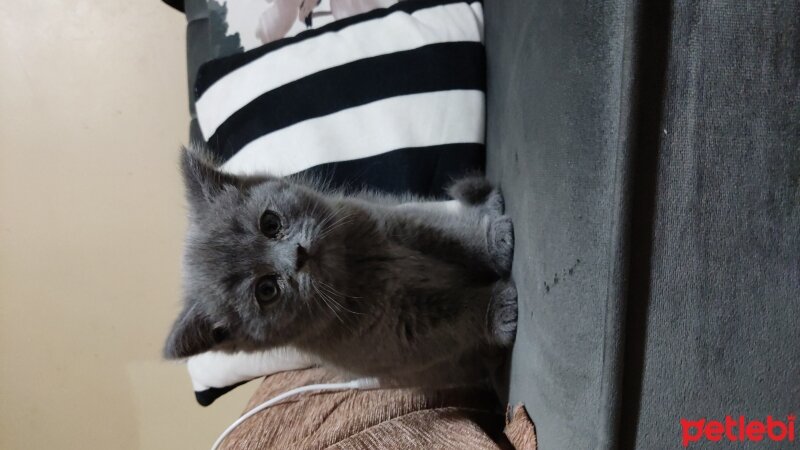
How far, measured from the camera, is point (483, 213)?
1000 mm

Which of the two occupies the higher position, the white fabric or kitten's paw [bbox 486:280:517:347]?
kitten's paw [bbox 486:280:517:347]

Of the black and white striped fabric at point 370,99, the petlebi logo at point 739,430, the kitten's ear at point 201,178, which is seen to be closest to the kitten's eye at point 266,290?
Result: the kitten's ear at point 201,178

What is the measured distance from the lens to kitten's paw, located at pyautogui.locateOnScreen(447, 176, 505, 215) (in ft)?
3.27

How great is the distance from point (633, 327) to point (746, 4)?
1.05ft

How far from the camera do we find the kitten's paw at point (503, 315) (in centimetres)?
87

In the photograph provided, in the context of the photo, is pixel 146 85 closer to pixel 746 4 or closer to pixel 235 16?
pixel 235 16

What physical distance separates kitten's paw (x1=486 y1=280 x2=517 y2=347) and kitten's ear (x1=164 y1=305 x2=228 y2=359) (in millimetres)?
449

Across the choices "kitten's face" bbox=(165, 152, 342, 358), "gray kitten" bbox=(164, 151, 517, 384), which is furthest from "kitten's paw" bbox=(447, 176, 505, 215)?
"kitten's face" bbox=(165, 152, 342, 358)

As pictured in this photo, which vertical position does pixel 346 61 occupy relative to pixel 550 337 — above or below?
above

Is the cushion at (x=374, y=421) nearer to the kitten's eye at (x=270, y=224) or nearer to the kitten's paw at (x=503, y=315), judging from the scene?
the kitten's paw at (x=503, y=315)

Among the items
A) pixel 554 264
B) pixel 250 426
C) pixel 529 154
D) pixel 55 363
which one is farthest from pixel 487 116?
pixel 55 363

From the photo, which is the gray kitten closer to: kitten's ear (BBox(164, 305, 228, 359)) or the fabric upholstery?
kitten's ear (BBox(164, 305, 228, 359))

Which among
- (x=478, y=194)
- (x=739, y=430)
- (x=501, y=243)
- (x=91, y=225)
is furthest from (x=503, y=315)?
(x=91, y=225)

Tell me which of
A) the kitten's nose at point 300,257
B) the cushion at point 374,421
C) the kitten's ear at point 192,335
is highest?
the kitten's nose at point 300,257
